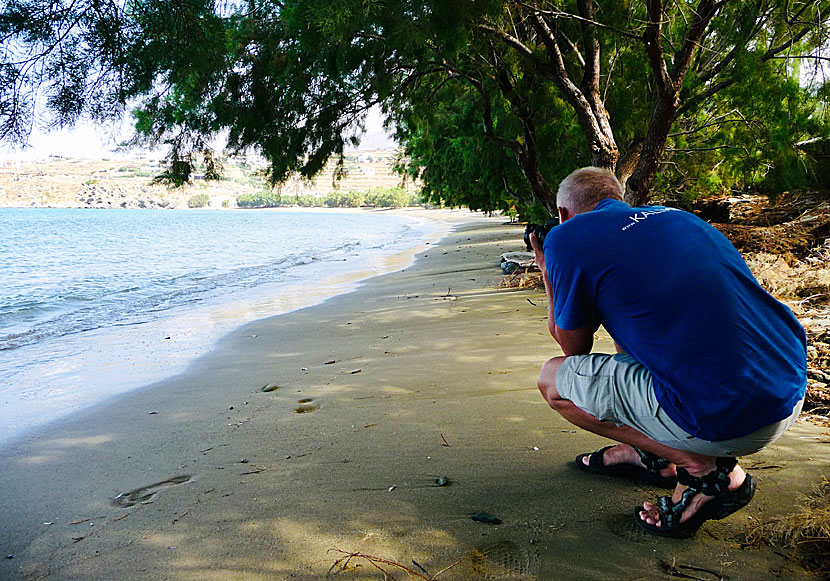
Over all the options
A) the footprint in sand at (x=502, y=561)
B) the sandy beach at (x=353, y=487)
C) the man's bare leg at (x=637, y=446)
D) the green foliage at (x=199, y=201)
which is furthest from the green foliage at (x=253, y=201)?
the footprint in sand at (x=502, y=561)

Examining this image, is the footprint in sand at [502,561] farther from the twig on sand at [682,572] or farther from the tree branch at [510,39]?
the tree branch at [510,39]

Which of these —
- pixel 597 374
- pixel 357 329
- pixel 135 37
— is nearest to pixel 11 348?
pixel 357 329

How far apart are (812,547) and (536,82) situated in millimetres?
6153

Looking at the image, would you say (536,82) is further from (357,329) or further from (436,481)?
(436,481)

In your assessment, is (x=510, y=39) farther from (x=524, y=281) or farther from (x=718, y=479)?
(x=718, y=479)

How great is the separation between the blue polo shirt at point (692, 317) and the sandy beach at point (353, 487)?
1.78 ft

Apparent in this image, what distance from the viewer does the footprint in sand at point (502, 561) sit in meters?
1.87

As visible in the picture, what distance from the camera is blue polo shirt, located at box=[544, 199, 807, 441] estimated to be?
172 cm

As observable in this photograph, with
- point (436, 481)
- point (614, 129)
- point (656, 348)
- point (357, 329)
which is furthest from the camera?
point (614, 129)

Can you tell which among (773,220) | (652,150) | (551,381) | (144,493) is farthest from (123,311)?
(773,220)

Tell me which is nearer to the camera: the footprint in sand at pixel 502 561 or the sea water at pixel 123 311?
the footprint in sand at pixel 502 561

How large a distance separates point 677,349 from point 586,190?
773mm

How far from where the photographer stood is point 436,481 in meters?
2.54

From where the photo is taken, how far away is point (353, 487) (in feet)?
8.34
